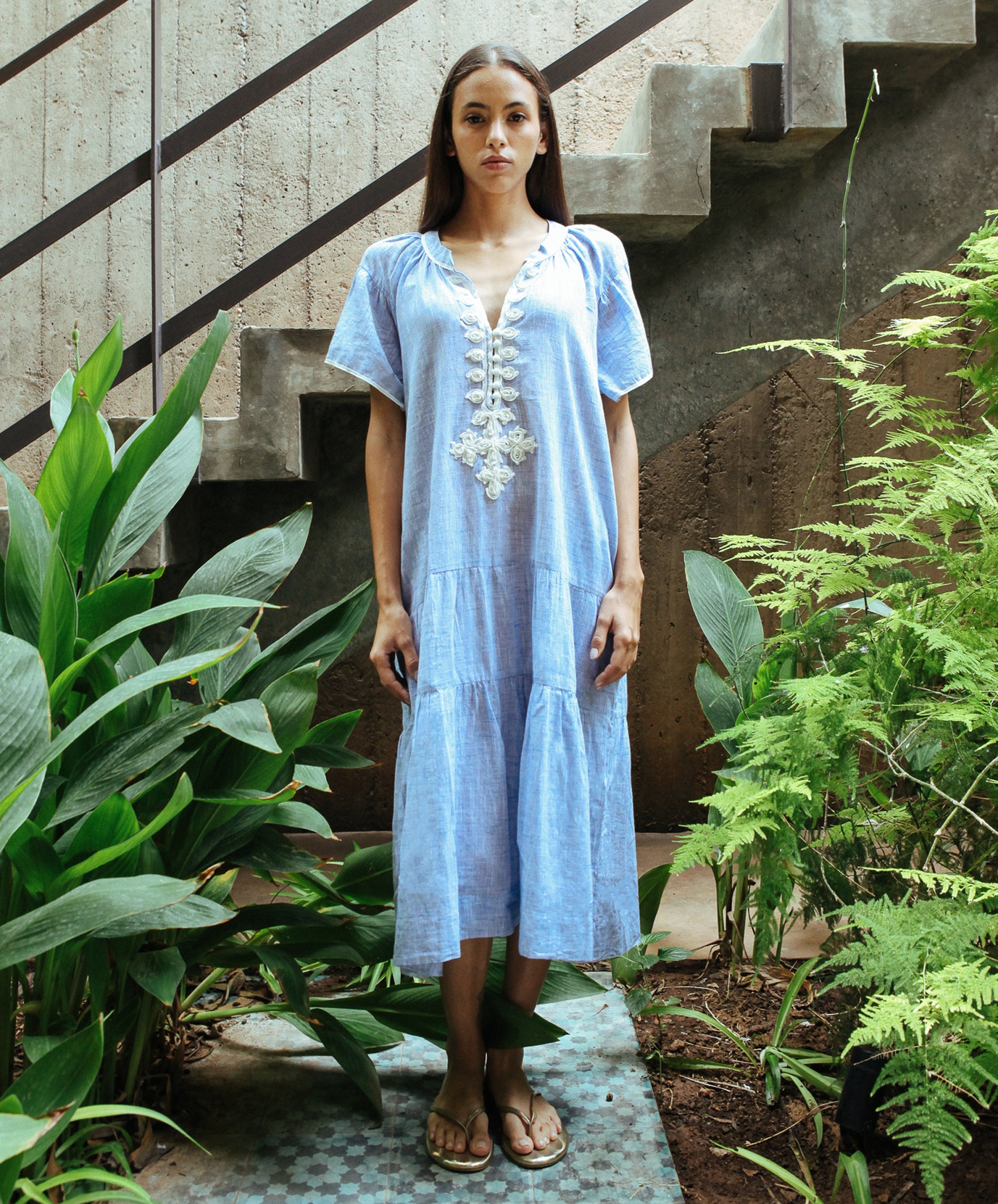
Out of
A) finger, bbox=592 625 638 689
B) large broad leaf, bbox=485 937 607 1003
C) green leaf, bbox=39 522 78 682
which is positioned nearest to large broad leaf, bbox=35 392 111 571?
green leaf, bbox=39 522 78 682

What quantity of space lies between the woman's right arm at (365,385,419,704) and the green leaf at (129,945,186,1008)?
0.45 metres

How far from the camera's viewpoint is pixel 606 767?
1404 millimetres

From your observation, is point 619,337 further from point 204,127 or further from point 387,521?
point 204,127

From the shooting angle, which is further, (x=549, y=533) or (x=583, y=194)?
(x=583, y=194)

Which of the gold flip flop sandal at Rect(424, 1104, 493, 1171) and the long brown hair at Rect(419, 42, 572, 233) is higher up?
the long brown hair at Rect(419, 42, 572, 233)

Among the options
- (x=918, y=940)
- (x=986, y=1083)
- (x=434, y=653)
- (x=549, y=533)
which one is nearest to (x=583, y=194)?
(x=549, y=533)

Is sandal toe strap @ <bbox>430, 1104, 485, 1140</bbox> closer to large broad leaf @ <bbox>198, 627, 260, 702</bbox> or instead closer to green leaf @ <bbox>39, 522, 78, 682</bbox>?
large broad leaf @ <bbox>198, 627, 260, 702</bbox>

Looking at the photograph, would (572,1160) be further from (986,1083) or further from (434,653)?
(434,653)

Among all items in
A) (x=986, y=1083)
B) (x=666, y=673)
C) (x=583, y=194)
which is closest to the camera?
(x=986, y=1083)

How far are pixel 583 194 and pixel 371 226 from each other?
1215 mm

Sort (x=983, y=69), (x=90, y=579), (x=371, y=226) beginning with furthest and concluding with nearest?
(x=371, y=226)
(x=983, y=69)
(x=90, y=579)

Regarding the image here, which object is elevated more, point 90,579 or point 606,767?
point 90,579

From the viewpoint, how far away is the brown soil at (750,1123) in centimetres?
131

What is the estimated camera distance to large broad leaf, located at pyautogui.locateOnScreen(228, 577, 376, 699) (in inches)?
59.0
